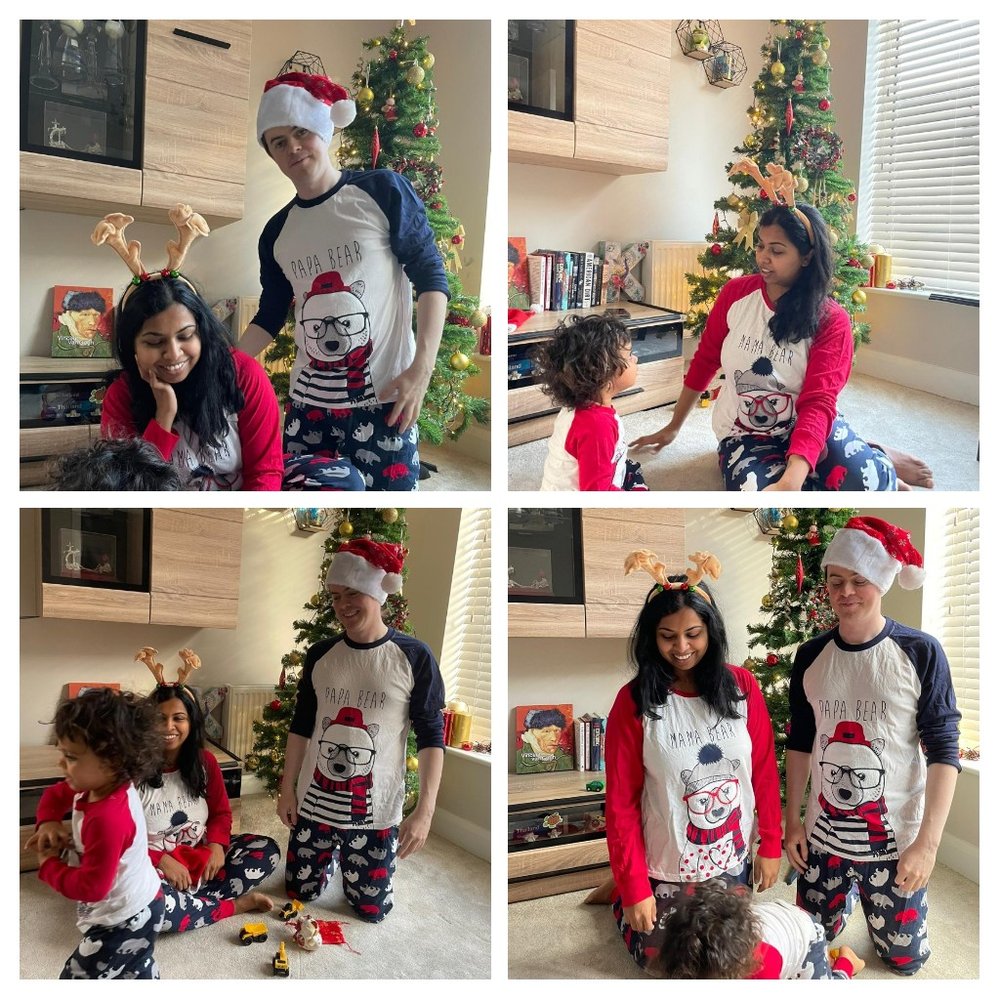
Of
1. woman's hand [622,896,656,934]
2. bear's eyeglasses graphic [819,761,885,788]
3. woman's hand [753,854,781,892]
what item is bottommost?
woman's hand [622,896,656,934]

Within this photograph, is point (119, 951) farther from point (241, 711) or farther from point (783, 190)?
point (783, 190)

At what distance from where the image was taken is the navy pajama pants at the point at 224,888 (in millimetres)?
1769

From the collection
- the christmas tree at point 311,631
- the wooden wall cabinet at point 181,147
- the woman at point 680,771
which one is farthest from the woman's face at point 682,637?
the wooden wall cabinet at point 181,147

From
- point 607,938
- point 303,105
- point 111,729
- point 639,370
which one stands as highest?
point 303,105

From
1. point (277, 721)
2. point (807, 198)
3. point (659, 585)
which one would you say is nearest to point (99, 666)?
point (277, 721)

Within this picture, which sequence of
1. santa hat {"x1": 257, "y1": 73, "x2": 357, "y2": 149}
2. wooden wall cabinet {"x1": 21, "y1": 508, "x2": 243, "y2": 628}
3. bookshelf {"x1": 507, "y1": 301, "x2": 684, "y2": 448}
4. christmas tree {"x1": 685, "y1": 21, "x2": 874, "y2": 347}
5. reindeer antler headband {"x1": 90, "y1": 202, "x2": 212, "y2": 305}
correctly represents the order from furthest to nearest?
christmas tree {"x1": 685, "y1": 21, "x2": 874, "y2": 347} < bookshelf {"x1": 507, "y1": 301, "x2": 684, "y2": 448} < wooden wall cabinet {"x1": 21, "y1": 508, "x2": 243, "y2": 628} < santa hat {"x1": 257, "y1": 73, "x2": 357, "y2": 149} < reindeer antler headband {"x1": 90, "y1": 202, "x2": 212, "y2": 305}

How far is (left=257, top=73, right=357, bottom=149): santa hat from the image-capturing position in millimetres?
1608

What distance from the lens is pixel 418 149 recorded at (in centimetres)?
253

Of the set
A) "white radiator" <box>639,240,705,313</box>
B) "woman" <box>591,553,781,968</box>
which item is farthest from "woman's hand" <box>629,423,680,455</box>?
"white radiator" <box>639,240,705,313</box>

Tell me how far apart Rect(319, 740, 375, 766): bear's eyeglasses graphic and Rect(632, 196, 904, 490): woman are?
94 centimetres

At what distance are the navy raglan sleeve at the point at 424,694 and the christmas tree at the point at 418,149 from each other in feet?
3.04

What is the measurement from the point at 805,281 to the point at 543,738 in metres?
1.34

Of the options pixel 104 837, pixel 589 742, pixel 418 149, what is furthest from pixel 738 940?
pixel 418 149

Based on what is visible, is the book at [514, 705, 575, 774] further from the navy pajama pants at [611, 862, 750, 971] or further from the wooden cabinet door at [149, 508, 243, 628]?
the wooden cabinet door at [149, 508, 243, 628]
